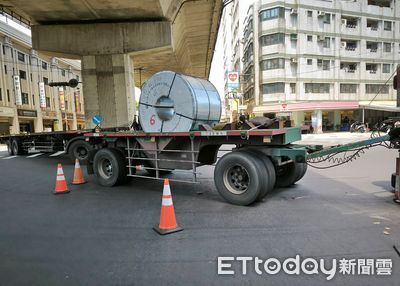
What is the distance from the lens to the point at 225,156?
18.8 ft

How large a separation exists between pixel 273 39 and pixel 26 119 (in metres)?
34.1

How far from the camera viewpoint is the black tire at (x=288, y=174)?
6715 mm

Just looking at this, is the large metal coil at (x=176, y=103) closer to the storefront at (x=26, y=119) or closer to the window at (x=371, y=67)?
the storefront at (x=26, y=119)

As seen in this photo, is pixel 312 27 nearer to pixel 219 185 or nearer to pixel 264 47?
pixel 264 47

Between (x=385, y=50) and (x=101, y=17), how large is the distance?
133 feet

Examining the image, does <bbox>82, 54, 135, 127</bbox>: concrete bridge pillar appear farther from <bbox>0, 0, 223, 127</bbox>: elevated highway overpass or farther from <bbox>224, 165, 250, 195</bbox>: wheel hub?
<bbox>224, 165, 250, 195</bbox>: wheel hub

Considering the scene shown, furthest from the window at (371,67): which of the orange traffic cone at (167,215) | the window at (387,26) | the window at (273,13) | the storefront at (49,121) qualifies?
the storefront at (49,121)

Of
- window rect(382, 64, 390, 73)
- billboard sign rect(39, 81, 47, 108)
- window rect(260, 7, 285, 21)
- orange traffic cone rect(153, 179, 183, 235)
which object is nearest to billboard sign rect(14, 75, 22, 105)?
billboard sign rect(39, 81, 47, 108)

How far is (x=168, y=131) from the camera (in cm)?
666

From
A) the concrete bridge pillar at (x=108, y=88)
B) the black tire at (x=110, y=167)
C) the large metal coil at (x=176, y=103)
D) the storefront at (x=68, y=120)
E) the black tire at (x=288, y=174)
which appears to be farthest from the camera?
the storefront at (x=68, y=120)

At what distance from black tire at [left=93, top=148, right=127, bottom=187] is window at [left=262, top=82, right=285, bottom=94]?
31.7m

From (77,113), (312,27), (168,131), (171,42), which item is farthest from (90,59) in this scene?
(77,113)

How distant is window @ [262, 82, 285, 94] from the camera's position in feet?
118

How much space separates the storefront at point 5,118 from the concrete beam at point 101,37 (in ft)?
69.1
